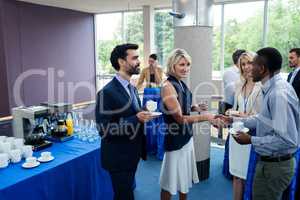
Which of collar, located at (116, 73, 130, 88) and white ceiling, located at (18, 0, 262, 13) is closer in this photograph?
collar, located at (116, 73, 130, 88)

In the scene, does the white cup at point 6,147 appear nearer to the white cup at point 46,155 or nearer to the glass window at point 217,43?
the white cup at point 46,155

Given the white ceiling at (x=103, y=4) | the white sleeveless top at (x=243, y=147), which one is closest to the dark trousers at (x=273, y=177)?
the white sleeveless top at (x=243, y=147)

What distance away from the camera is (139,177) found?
135 inches

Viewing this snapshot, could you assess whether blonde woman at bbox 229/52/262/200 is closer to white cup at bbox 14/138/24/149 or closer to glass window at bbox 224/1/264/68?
white cup at bbox 14/138/24/149

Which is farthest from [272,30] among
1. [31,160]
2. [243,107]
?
[31,160]

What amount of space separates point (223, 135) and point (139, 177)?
7.40 ft

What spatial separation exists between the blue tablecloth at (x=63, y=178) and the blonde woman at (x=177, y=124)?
60cm

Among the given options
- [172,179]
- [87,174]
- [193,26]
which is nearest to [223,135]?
[193,26]

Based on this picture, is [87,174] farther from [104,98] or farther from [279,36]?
[279,36]

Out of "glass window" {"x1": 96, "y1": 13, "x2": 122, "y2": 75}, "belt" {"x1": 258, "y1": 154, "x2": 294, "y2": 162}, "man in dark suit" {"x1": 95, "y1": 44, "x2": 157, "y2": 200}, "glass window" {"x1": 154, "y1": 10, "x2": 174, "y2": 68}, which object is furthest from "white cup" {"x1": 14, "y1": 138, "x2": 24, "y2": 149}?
"glass window" {"x1": 96, "y1": 13, "x2": 122, "y2": 75}

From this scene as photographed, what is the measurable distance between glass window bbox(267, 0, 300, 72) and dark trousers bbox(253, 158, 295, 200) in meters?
4.97

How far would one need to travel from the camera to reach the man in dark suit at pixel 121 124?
5.97ft

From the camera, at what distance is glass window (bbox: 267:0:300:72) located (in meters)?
6.20

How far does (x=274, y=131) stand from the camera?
1599mm
